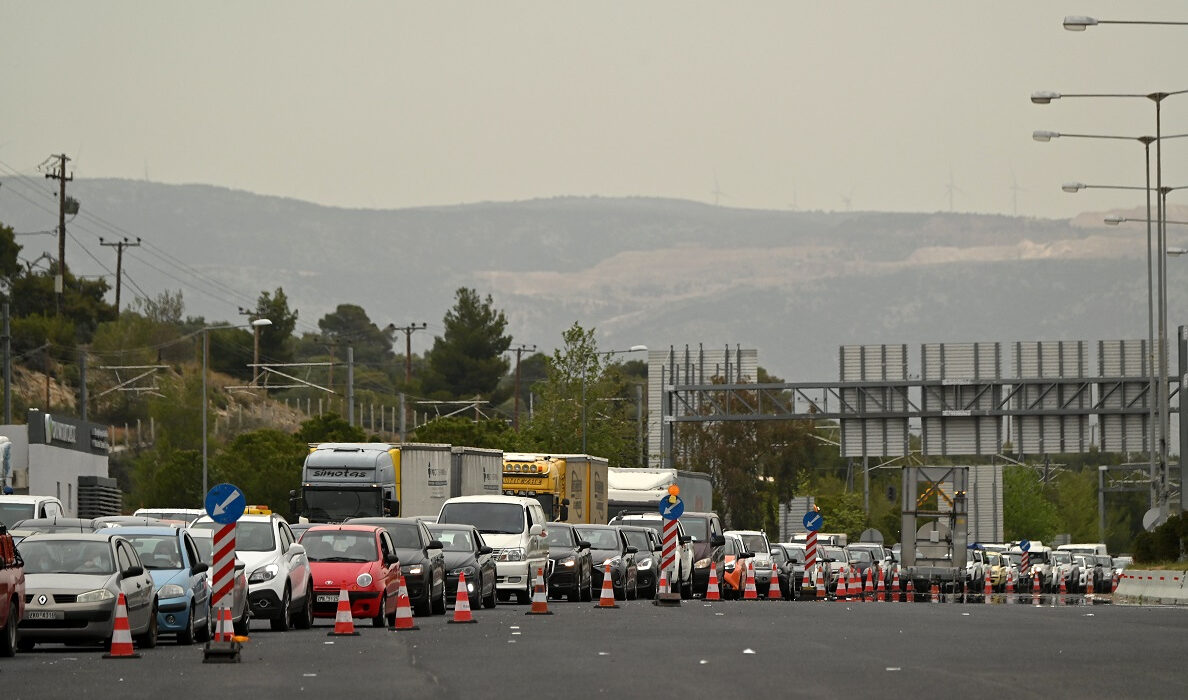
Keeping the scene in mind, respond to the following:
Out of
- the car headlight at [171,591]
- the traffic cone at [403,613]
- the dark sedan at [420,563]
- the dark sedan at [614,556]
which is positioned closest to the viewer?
the car headlight at [171,591]

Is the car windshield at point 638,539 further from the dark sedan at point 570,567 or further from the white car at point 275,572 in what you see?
the white car at point 275,572

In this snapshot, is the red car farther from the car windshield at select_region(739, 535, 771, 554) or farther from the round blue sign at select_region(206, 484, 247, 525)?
the car windshield at select_region(739, 535, 771, 554)

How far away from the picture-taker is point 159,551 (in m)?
25.9

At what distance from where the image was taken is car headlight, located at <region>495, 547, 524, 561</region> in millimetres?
39031

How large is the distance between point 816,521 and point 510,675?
118 feet

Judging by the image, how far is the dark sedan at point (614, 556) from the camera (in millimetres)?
43000

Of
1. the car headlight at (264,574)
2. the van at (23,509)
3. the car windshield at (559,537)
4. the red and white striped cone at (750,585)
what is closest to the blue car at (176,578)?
the car headlight at (264,574)

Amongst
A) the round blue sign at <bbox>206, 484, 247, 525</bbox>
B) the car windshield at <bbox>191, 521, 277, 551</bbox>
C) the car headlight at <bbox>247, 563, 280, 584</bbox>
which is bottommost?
the car headlight at <bbox>247, 563, 280, 584</bbox>

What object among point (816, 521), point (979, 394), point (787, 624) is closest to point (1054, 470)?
point (979, 394)

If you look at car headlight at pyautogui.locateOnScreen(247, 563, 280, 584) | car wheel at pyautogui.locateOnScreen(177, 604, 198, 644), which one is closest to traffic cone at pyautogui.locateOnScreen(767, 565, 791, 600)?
car headlight at pyautogui.locateOnScreen(247, 563, 280, 584)

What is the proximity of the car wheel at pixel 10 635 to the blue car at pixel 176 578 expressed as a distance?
282 centimetres

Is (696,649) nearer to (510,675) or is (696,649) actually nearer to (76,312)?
(510,675)

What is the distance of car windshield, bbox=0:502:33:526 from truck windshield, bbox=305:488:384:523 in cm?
1090

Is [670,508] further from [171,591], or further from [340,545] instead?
[171,591]
